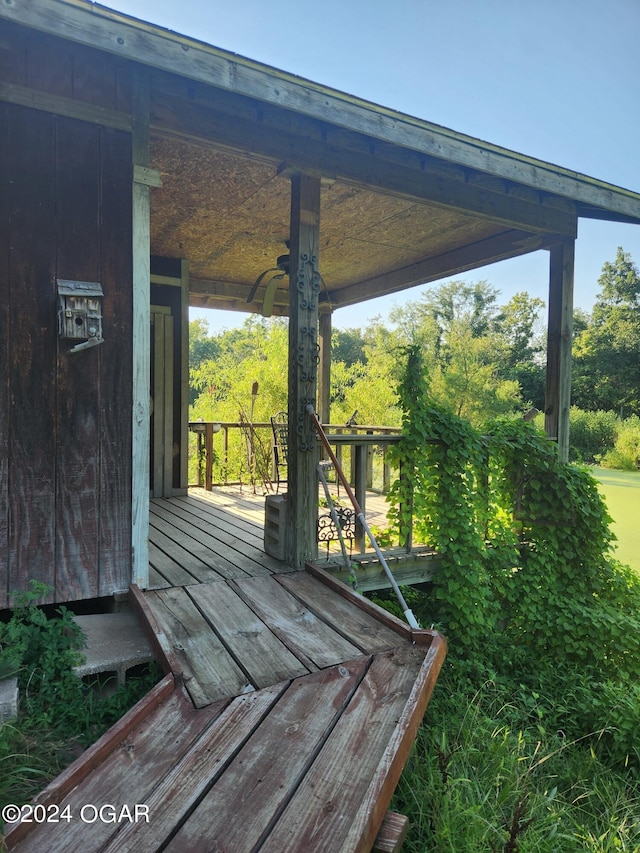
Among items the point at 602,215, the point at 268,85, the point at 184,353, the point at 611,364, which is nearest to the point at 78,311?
the point at 268,85

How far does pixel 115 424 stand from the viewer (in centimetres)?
263

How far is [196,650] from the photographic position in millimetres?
2230

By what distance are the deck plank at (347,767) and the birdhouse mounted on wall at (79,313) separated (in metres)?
1.91

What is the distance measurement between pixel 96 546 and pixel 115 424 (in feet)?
2.01

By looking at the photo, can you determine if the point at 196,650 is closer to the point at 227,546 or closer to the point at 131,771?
the point at 131,771

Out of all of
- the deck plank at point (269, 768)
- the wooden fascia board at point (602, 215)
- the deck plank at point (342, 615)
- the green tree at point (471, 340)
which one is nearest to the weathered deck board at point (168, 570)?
the deck plank at point (342, 615)

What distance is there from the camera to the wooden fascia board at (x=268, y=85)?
6.95ft

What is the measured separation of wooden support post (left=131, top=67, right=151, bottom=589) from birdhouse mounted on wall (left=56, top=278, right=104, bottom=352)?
24 centimetres

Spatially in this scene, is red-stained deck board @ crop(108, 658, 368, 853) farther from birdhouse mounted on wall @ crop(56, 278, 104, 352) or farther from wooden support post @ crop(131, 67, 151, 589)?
birdhouse mounted on wall @ crop(56, 278, 104, 352)

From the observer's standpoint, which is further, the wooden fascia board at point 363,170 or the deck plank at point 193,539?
the deck plank at point 193,539

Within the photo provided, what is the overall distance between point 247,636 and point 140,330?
5.16 ft

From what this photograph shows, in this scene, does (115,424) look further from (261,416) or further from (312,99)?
(261,416)

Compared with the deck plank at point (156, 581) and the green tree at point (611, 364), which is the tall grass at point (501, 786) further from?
the green tree at point (611, 364)

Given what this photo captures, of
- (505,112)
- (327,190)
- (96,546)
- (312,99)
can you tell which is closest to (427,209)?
(327,190)
